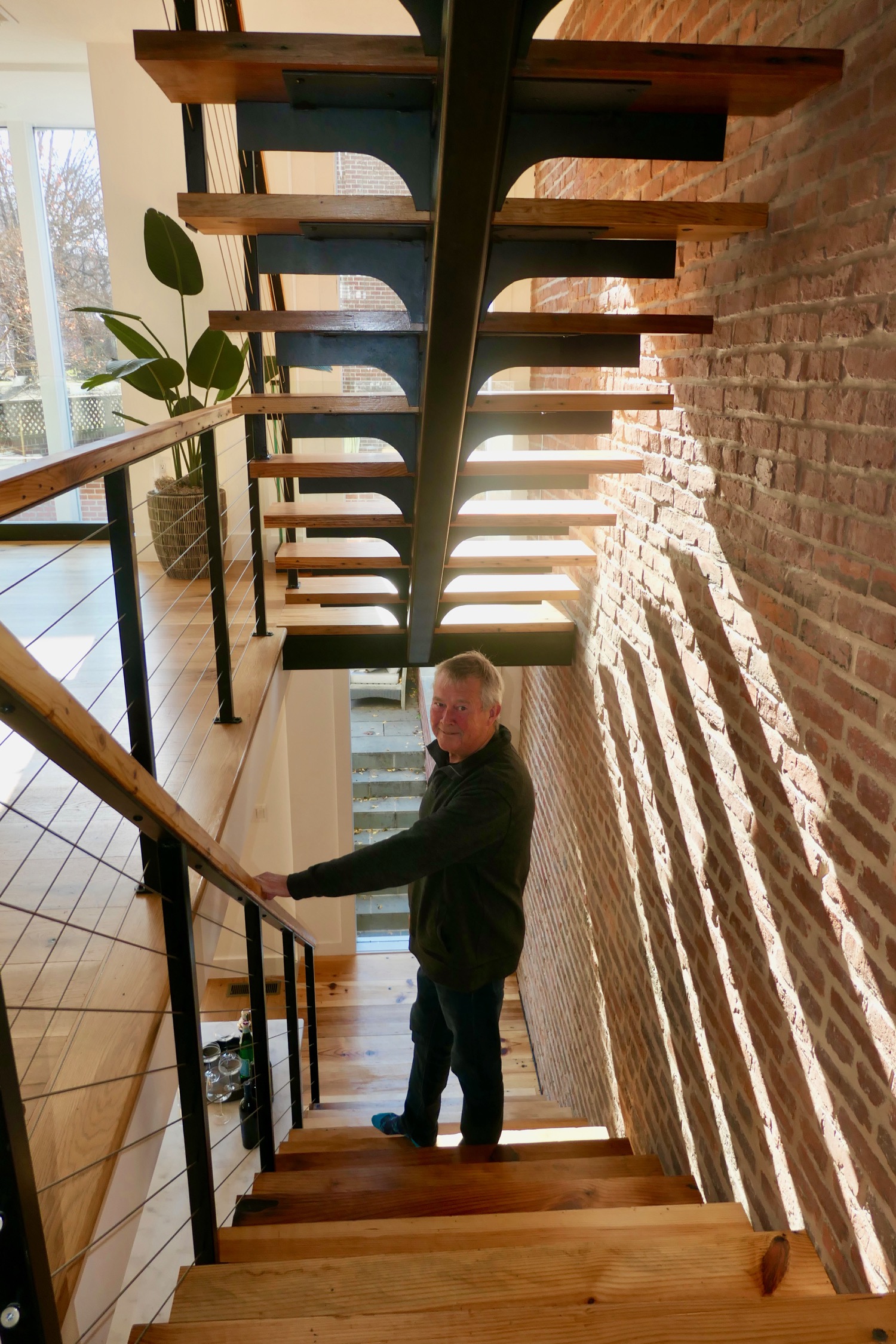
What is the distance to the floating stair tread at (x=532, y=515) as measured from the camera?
3311 mm

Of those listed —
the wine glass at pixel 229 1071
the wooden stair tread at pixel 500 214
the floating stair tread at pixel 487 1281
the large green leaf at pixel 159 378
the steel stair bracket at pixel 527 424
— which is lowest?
the wine glass at pixel 229 1071

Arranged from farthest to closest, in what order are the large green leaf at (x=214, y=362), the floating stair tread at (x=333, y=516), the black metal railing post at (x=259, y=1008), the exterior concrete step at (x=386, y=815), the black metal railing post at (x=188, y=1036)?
the exterior concrete step at (x=386, y=815) → the large green leaf at (x=214, y=362) → the floating stair tread at (x=333, y=516) → the black metal railing post at (x=259, y=1008) → the black metal railing post at (x=188, y=1036)

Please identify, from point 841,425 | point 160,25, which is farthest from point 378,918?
point 841,425

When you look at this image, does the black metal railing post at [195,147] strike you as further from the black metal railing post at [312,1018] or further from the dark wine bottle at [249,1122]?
the dark wine bottle at [249,1122]

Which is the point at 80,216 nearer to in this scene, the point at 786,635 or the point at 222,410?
the point at 222,410

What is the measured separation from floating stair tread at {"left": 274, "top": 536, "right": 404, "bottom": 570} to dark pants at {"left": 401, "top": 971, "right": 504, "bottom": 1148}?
1478mm

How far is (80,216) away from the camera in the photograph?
566 cm

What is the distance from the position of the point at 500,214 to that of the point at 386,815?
6.56m

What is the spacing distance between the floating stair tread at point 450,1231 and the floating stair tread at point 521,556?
2.17 metres

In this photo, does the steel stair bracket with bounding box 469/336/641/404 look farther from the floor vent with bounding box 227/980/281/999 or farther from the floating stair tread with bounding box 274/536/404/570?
the floor vent with bounding box 227/980/281/999

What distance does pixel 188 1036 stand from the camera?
158 centimetres

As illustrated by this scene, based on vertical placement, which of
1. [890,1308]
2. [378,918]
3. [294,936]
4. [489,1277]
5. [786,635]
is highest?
[786,635]

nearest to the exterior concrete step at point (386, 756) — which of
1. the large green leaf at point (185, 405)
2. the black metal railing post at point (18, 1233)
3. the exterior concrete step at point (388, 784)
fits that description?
the exterior concrete step at point (388, 784)

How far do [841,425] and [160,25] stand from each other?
415 centimetres
